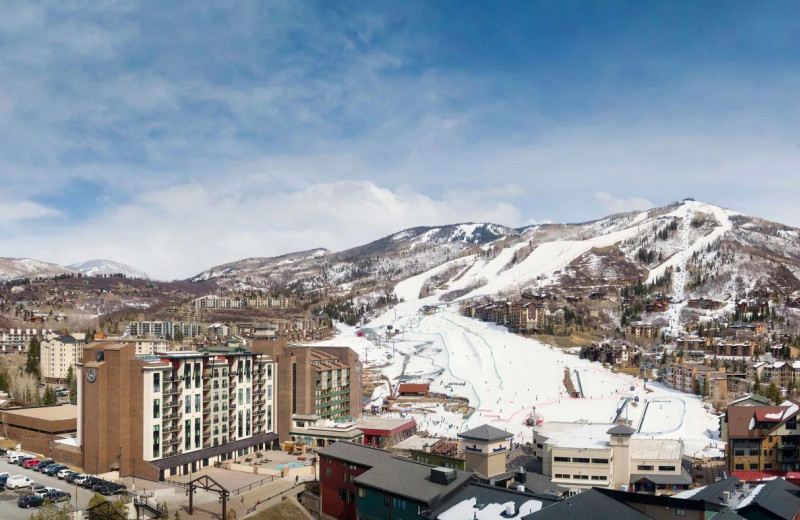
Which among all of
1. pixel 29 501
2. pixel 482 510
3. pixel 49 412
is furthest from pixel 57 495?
pixel 482 510

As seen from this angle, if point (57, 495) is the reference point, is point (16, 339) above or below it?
above

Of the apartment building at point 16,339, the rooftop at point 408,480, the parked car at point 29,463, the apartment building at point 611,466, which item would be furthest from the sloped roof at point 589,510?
the apartment building at point 16,339

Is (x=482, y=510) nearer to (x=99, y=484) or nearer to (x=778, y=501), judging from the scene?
(x=778, y=501)

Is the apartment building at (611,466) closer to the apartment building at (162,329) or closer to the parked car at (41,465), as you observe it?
the parked car at (41,465)

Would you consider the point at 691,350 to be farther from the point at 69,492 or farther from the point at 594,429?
the point at 69,492

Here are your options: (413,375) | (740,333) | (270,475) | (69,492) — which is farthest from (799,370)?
(69,492)

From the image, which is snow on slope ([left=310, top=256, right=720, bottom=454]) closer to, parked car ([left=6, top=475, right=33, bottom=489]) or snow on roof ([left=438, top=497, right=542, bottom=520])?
snow on roof ([left=438, top=497, right=542, bottom=520])
